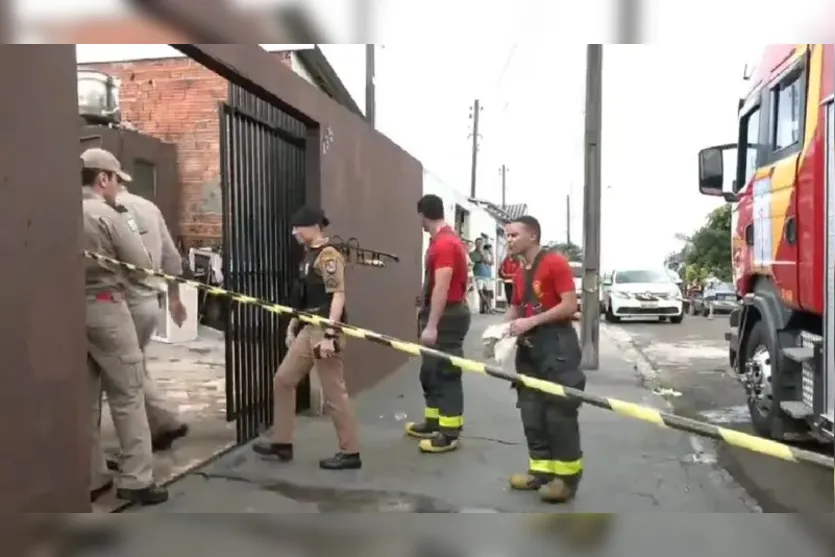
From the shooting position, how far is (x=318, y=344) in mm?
5273

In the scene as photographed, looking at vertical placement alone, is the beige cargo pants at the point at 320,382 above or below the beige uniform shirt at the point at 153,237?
below

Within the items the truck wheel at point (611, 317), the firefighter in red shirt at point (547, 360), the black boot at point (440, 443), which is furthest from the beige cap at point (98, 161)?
the truck wheel at point (611, 317)

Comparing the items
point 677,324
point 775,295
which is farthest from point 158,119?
point 677,324

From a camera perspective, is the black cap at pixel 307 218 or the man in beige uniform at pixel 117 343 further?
the black cap at pixel 307 218

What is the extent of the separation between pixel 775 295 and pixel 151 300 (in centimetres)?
425

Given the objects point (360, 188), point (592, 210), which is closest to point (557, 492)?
point (360, 188)

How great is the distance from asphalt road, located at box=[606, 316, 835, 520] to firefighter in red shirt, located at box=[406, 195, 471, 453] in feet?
6.04

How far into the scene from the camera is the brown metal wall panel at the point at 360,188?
5668 millimetres

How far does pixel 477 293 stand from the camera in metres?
22.4

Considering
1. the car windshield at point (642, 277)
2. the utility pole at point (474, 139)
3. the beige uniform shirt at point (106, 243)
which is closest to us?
the beige uniform shirt at point (106, 243)

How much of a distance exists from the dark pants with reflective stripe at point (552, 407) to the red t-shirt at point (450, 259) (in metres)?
1.11

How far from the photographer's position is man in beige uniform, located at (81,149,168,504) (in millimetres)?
4406

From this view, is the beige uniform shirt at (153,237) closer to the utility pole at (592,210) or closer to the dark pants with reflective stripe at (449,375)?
the dark pants with reflective stripe at (449,375)

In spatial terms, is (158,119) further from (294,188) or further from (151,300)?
(151,300)
